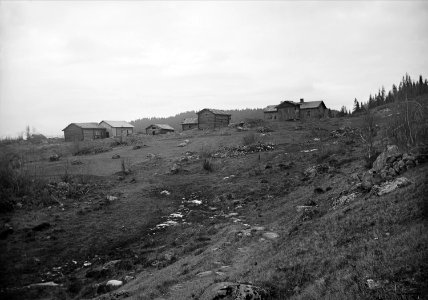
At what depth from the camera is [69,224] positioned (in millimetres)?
17438

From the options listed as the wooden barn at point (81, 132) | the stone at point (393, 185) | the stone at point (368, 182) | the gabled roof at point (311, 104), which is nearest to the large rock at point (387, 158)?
the stone at point (368, 182)

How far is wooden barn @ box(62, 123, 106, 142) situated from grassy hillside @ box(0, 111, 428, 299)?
46122 millimetres

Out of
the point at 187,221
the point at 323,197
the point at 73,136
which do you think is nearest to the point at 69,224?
the point at 187,221

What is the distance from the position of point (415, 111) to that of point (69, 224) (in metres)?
20.9

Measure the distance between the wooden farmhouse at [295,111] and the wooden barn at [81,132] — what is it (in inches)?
1735

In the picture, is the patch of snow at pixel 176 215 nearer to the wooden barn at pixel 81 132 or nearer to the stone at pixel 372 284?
the stone at pixel 372 284

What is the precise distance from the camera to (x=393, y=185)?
1089 cm

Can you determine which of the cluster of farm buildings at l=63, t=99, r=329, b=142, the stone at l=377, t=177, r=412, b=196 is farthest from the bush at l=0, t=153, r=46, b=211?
the cluster of farm buildings at l=63, t=99, r=329, b=142

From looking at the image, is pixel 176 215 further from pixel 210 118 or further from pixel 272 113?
pixel 272 113

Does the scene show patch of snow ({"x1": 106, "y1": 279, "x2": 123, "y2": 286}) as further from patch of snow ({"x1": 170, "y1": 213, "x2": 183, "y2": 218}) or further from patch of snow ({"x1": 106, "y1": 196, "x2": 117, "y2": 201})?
patch of snow ({"x1": 106, "y1": 196, "x2": 117, "y2": 201})

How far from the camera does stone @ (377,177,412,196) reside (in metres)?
10.6

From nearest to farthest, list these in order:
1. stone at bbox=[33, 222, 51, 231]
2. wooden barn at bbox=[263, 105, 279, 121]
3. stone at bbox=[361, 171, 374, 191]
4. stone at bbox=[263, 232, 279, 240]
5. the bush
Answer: stone at bbox=[263, 232, 279, 240] → stone at bbox=[361, 171, 374, 191] → stone at bbox=[33, 222, 51, 231] → the bush → wooden barn at bbox=[263, 105, 279, 121]

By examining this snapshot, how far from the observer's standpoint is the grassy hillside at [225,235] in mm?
7043

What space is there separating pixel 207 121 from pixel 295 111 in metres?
22.1
